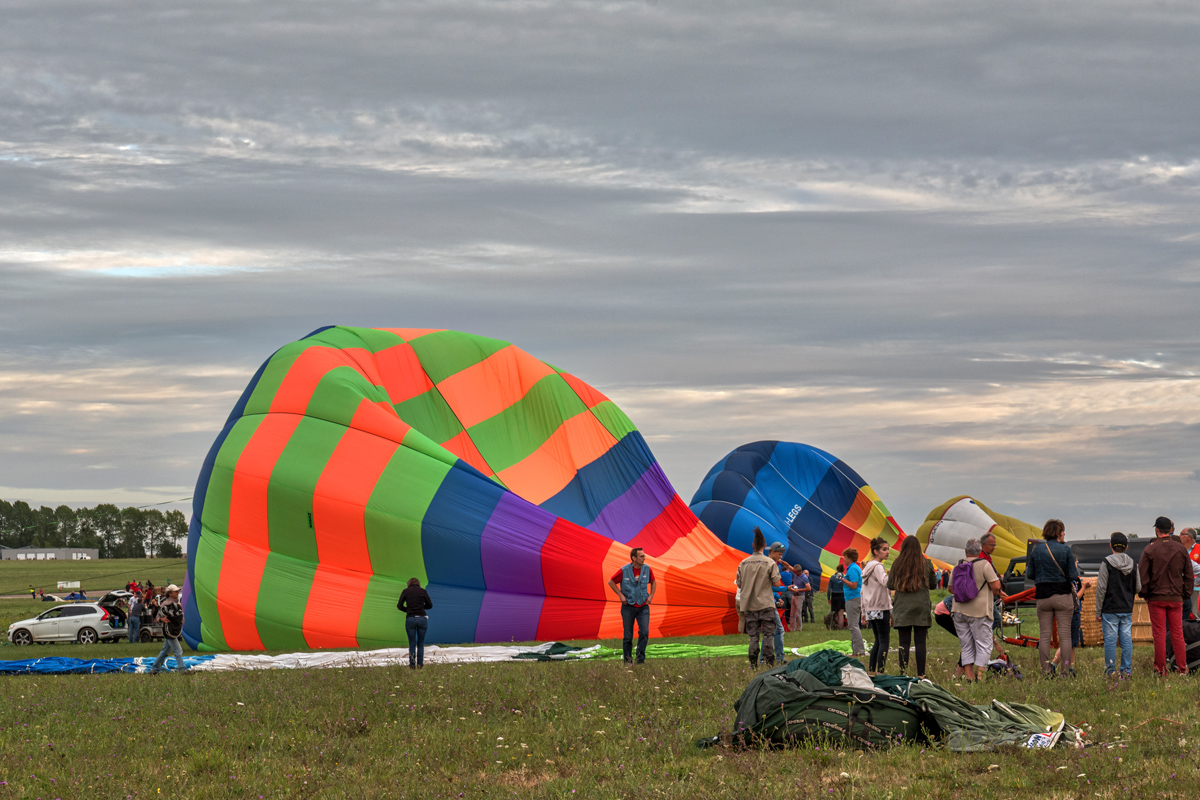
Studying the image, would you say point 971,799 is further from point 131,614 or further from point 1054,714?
point 131,614

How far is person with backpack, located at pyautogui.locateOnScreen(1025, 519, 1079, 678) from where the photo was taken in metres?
11.5

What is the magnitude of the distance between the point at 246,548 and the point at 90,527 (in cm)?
13767

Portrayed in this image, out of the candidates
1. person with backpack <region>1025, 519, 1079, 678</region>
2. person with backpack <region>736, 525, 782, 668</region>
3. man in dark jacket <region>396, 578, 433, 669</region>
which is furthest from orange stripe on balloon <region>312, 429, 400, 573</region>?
person with backpack <region>1025, 519, 1079, 678</region>

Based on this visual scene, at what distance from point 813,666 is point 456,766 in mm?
2882

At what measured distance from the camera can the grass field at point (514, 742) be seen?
7.39 metres

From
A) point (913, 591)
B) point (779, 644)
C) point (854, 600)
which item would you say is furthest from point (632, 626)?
point (913, 591)

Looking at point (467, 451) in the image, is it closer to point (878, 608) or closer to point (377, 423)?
point (377, 423)

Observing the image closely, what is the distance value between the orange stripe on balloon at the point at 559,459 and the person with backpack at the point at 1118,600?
10443 millimetres

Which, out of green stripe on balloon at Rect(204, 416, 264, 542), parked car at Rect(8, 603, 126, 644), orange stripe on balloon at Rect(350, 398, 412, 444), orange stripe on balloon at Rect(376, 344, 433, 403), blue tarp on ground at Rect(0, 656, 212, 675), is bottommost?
parked car at Rect(8, 603, 126, 644)

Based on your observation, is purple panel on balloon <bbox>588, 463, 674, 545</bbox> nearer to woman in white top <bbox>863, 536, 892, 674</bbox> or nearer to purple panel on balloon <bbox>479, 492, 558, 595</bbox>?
purple panel on balloon <bbox>479, 492, 558, 595</bbox>

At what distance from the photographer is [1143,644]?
14.4m

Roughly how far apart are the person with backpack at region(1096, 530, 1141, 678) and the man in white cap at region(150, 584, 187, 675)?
1134cm

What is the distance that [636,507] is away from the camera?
21.0 meters

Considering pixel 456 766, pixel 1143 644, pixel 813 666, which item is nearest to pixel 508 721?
pixel 456 766
